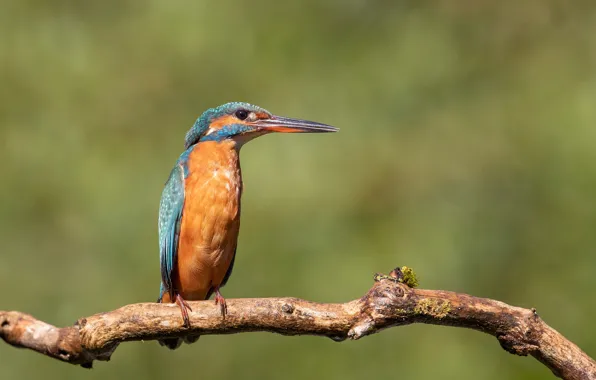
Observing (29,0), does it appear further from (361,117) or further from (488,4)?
(488,4)

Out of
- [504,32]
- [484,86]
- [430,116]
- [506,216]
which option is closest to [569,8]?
[504,32]

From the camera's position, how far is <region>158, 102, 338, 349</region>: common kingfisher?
4742 mm

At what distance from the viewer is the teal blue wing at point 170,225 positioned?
481 cm

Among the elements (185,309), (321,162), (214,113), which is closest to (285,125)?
(214,113)

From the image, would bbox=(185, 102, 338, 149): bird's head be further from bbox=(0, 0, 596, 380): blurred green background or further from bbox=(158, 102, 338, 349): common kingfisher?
bbox=(0, 0, 596, 380): blurred green background

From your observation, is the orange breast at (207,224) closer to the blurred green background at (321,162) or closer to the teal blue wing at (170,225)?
the teal blue wing at (170,225)

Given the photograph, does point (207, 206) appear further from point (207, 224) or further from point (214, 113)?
point (214, 113)

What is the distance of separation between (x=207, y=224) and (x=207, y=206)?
0.29 ft

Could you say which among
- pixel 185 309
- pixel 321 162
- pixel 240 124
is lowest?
pixel 185 309

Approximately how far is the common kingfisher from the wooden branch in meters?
0.84

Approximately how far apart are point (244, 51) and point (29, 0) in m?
2.29

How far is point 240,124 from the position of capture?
199 inches

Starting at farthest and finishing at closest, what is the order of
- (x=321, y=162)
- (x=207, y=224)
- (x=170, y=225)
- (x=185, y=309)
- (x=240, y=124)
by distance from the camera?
(x=321, y=162)
(x=240, y=124)
(x=170, y=225)
(x=207, y=224)
(x=185, y=309)

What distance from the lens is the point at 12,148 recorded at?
8789 mm
